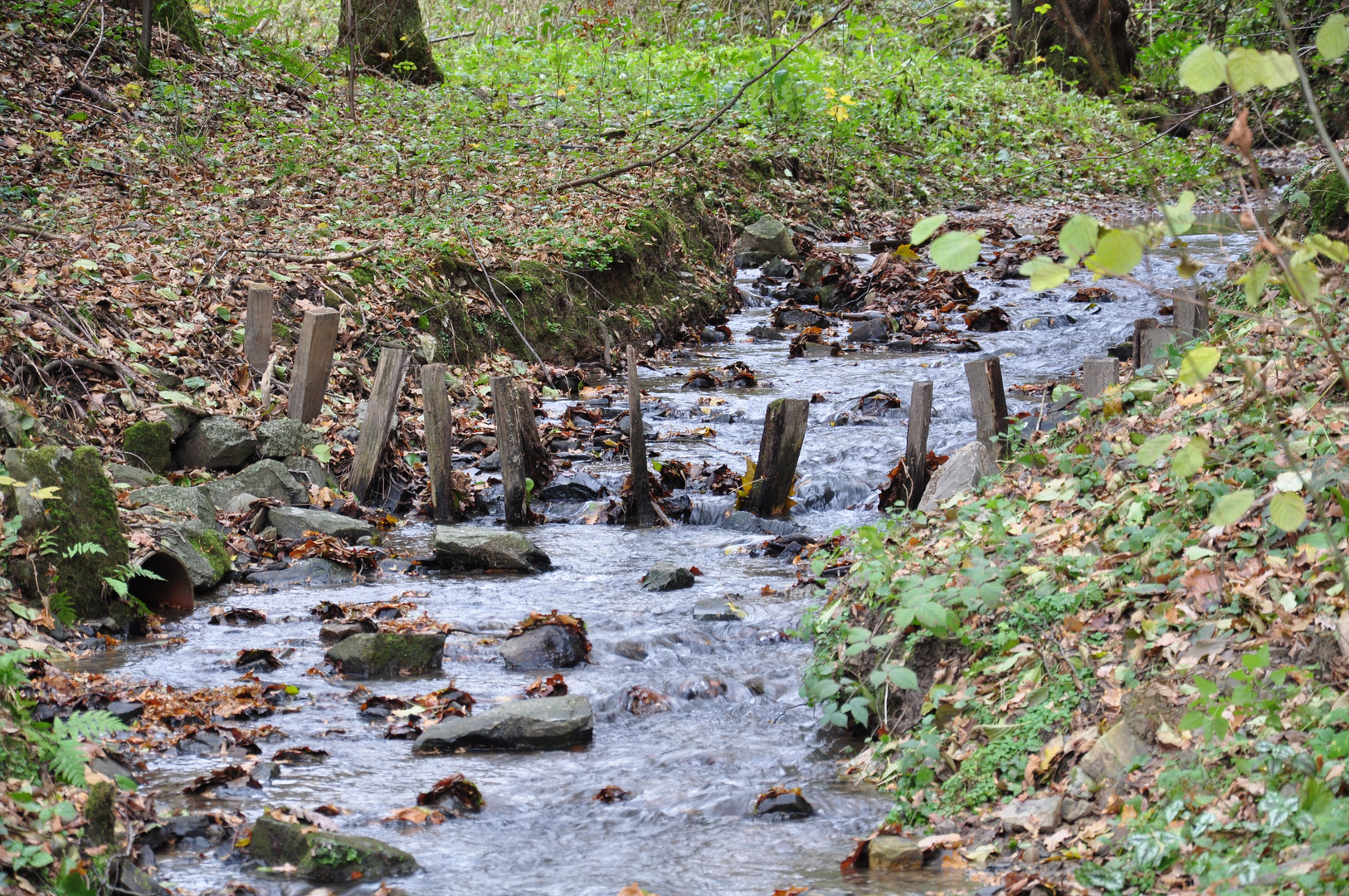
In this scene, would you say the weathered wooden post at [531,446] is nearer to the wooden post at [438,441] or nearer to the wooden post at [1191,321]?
the wooden post at [438,441]

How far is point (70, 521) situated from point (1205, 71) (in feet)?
16.7

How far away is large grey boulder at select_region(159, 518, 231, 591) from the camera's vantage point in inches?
234

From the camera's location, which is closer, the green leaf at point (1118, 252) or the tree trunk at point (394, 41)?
the green leaf at point (1118, 252)

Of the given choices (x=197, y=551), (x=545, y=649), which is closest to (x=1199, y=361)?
(x=545, y=649)

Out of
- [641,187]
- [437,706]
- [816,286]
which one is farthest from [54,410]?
[816,286]

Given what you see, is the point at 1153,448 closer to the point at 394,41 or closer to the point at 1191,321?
the point at 1191,321

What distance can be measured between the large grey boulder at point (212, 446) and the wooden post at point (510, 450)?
5.78 feet

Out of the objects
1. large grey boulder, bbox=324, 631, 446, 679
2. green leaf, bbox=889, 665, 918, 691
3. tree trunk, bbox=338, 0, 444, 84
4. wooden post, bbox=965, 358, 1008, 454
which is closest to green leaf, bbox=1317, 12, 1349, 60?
green leaf, bbox=889, 665, 918, 691

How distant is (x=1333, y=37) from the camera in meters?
2.07

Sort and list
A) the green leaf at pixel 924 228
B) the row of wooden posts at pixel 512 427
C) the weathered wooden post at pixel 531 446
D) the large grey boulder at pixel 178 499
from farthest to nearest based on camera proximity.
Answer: the weathered wooden post at pixel 531 446 → the row of wooden posts at pixel 512 427 → the large grey boulder at pixel 178 499 → the green leaf at pixel 924 228

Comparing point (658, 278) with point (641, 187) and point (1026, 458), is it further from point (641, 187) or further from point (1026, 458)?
point (1026, 458)

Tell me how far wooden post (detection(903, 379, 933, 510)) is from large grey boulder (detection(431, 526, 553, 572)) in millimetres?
2394

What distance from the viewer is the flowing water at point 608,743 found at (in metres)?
3.52

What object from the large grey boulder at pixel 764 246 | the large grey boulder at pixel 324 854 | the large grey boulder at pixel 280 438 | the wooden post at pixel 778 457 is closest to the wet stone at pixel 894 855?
the large grey boulder at pixel 324 854
